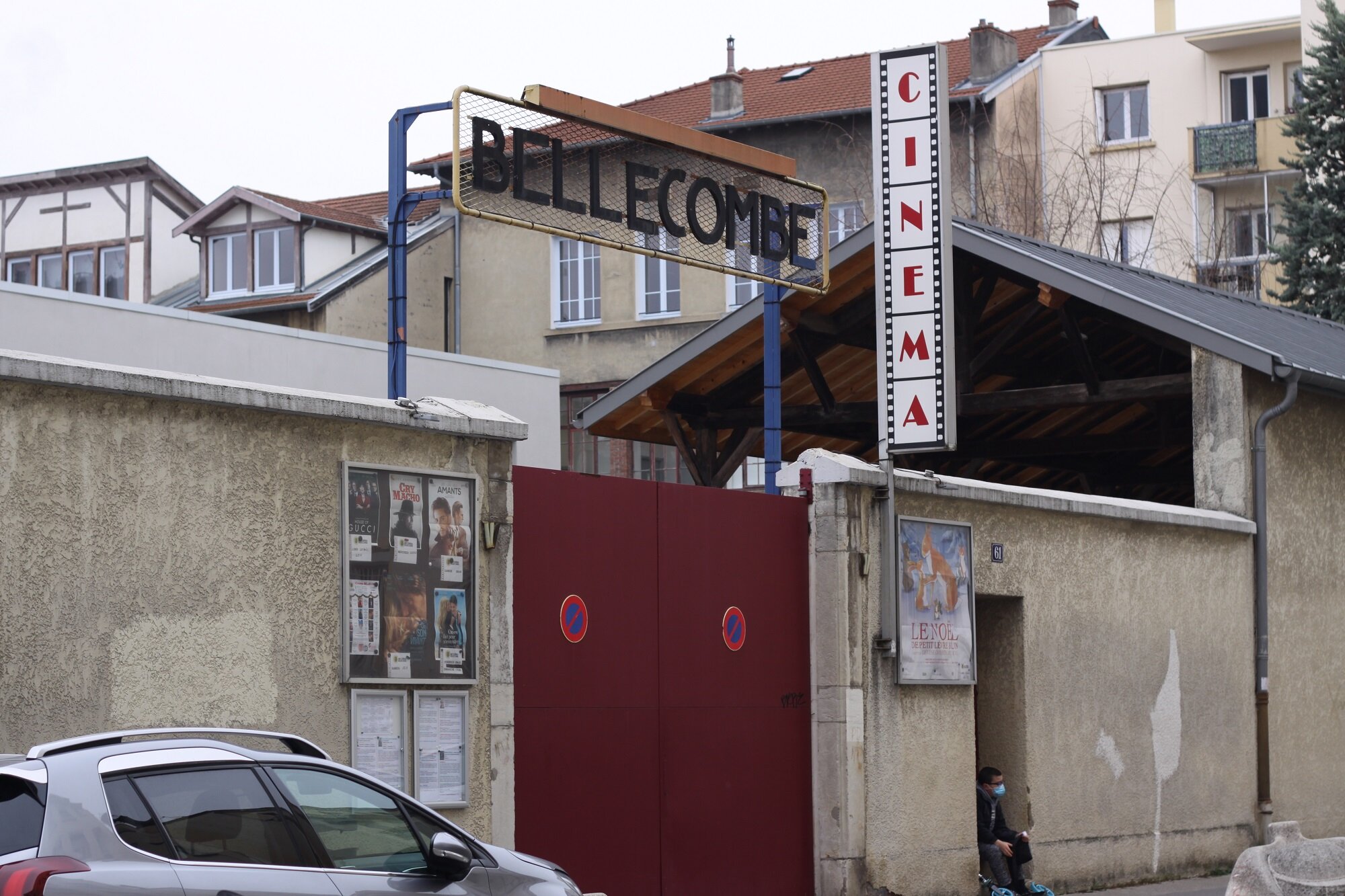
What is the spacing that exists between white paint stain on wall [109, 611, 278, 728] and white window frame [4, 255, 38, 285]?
111ft

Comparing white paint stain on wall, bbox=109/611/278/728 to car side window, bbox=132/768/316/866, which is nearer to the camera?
car side window, bbox=132/768/316/866

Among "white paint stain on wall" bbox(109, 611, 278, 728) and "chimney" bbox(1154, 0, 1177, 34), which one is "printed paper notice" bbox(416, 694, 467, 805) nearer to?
"white paint stain on wall" bbox(109, 611, 278, 728)

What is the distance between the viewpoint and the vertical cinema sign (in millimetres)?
13398

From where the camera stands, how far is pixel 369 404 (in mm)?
9500

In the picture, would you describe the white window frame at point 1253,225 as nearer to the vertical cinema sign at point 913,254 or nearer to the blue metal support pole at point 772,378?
the vertical cinema sign at point 913,254

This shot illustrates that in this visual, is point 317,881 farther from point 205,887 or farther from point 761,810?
point 761,810

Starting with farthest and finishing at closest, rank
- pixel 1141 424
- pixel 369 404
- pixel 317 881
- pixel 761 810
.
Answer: pixel 1141 424
pixel 761 810
pixel 369 404
pixel 317 881

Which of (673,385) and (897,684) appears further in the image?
(673,385)

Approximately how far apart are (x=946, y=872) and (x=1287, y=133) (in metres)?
25.9

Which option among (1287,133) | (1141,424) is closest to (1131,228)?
(1287,133)

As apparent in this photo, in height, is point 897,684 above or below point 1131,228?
below

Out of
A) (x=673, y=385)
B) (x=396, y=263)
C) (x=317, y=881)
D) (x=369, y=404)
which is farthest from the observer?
(x=673, y=385)

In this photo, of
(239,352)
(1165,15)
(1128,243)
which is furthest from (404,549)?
(1165,15)

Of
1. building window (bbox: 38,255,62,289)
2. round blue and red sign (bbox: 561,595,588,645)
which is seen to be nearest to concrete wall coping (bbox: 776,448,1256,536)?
round blue and red sign (bbox: 561,595,588,645)
